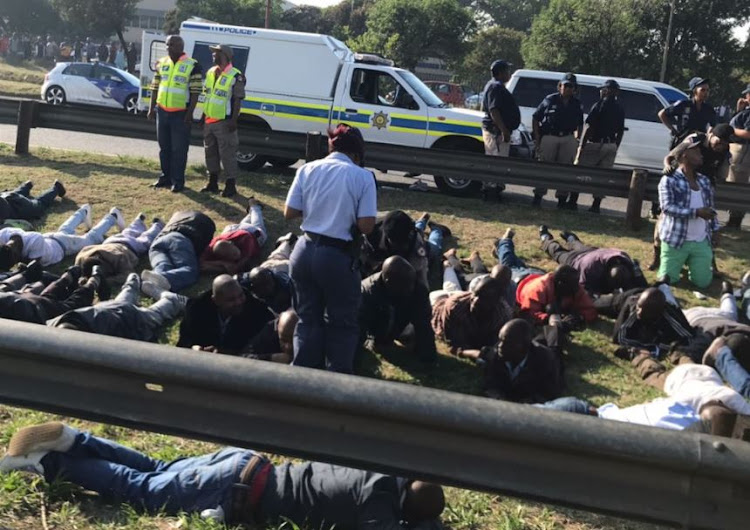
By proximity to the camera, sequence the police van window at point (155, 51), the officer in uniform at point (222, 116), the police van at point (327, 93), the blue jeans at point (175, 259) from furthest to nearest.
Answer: the police van window at point (155, 51) < the police van at point (327, 93) < the officer in uniform at point (222, 116) < the blue jeans at point (175, 259)

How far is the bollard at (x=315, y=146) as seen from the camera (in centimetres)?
1048

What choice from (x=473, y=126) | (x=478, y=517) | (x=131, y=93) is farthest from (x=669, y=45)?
(x=478, y=517)

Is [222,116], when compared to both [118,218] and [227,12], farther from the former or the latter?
[227,12]

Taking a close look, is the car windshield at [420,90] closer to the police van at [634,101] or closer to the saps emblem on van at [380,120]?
the saps emblem on van at [380,120]

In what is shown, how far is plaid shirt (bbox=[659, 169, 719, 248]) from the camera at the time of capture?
26.0ft

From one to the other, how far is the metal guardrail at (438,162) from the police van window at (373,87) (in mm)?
2311

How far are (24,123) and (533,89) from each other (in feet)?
31.7

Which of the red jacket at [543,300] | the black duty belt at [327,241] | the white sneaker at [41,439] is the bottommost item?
the white sneaker at [41,439]

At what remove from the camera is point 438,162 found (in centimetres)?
1052

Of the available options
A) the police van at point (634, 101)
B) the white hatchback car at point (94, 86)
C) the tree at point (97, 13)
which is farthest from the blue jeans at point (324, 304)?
the tree at point (97, 13)

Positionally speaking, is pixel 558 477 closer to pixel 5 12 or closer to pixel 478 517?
pixel 478 517

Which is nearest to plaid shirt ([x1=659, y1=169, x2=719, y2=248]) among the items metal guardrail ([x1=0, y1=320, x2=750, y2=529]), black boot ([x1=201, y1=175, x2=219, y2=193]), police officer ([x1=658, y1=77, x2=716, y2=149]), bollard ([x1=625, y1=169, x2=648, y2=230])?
bollard ([x1=625, y1=169, x2=648, y2=230])

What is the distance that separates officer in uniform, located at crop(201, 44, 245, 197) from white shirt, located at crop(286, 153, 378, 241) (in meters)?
5.16

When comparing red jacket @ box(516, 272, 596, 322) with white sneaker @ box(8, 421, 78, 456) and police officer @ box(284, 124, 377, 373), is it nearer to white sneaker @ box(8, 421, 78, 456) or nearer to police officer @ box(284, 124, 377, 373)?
police officer @ box(284, 124, 377, 373)
